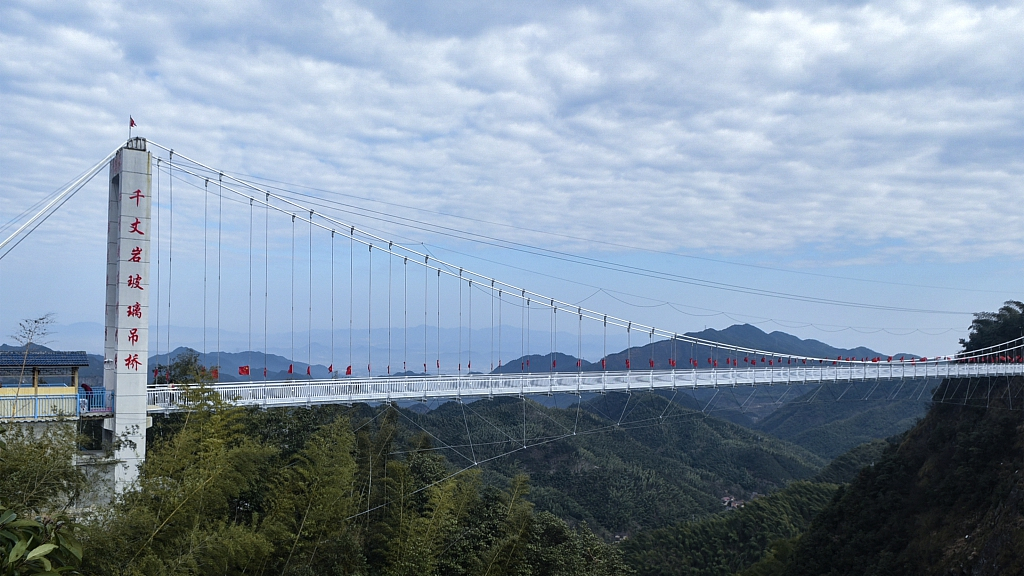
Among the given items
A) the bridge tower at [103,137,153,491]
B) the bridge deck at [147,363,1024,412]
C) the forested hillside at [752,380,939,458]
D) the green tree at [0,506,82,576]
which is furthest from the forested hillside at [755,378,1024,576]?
the forested hillside at [752,380,939,458]

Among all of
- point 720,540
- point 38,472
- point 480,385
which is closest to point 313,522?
point 38,472

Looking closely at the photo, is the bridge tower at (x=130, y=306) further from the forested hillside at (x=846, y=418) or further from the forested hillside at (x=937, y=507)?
the forested hillside at (x=846, y=418)

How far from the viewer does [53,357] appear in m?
14.4

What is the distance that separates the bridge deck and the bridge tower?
29.8 inches

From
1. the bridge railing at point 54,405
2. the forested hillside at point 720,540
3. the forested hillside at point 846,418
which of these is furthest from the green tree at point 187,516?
the forested hillside at point 846,418

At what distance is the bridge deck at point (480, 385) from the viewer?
632 inches

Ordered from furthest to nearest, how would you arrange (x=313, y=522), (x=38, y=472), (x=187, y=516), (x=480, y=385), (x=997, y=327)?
(x=997, y=327)
(x=480, y=385)
(x=313, y=522)
(x=187, y=516)
(x=38, y=472)

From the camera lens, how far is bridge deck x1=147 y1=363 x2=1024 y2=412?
16.1 m

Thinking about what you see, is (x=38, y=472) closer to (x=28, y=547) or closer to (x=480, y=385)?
(x=28, y=547)

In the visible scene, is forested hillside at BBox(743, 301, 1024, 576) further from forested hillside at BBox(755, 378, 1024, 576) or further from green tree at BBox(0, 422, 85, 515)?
green tree at BBox(0, 422, 85, 515)

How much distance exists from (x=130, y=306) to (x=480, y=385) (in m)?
9.53

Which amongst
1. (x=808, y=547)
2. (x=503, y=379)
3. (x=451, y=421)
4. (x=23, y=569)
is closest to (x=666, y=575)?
(x=808, y=547)

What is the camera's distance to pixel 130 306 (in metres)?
14.6

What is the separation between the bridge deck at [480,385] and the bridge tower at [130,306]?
0.76 metres
